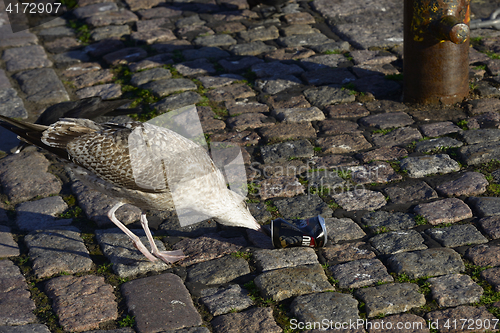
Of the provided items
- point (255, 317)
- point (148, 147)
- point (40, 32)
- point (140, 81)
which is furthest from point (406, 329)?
point (40, 32)

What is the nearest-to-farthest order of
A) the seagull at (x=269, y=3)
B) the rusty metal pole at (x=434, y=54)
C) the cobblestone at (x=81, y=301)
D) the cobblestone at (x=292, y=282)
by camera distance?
the cobblestone at (x=81, y=301) → the cobblestone at (x=292, y=282) → the rusty metal pole at (x=434, y=54) → the seagull at (x=269, y=3)

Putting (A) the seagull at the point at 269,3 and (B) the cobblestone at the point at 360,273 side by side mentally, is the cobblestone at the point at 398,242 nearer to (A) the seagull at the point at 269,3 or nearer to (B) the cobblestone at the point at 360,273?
(B) the cobblestone at the point at 360,273

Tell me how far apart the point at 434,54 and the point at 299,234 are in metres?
3.06

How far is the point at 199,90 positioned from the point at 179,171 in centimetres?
275

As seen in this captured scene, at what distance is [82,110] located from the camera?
593 centimetres

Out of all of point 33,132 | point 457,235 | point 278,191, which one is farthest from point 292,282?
point 33,132

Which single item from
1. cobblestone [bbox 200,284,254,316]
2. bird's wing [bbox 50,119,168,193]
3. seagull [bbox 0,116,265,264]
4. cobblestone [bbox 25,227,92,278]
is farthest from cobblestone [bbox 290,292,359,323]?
cobblestone [bbox 25,227,92,278]

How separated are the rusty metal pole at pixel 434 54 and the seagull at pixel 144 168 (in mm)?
2932

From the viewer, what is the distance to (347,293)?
11.9 ft

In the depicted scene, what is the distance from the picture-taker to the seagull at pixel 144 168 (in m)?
4.07

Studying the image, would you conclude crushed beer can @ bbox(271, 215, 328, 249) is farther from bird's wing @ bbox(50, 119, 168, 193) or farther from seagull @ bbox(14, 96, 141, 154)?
seagull @ bbox(14, 96, 141, 154)

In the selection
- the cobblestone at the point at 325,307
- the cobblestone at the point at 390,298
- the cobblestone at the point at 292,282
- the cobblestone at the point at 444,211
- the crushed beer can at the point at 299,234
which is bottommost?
the cobblestone at the point at 292,282

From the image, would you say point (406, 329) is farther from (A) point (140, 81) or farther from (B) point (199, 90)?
(A) point (140, 81)

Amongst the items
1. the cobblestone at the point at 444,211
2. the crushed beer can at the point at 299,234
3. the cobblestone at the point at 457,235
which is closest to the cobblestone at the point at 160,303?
the crushed beer can at the point at 299,234
